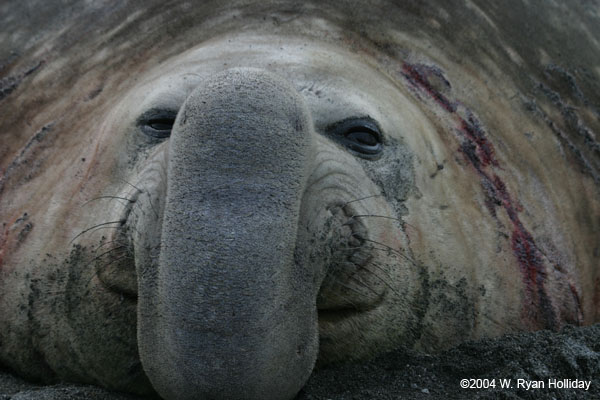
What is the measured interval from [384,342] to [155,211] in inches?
34.1

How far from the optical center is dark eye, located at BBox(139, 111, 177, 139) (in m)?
2.63

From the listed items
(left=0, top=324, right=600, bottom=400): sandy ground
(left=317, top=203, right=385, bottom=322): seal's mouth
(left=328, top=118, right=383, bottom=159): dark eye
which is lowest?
(left=0, top=324, right=600, bottom=400): sandy ground

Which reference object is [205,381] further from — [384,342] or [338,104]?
[338,104]

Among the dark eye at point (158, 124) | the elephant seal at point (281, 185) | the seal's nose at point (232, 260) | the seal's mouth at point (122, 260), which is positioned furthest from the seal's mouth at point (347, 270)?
the dark eye at point (158, 124)

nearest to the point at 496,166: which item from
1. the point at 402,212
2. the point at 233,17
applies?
the point at 402,212

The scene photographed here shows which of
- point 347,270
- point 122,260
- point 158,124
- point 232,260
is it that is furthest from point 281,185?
point 158,124

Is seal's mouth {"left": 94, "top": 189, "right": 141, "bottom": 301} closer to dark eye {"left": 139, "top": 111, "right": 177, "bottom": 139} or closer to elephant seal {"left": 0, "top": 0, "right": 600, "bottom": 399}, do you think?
elephant seal {"left": 0, "top": 0, "right": 600, "bottom": 399}

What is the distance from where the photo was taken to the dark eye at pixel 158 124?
8.62 ft

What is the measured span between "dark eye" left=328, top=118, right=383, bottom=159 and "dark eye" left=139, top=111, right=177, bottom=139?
1.72ft

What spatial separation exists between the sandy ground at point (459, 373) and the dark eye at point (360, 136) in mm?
655

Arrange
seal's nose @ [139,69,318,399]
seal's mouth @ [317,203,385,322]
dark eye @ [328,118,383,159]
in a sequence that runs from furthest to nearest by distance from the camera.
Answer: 1. dark eye @ [328,118,383,159]
2. seal's mouth @ [317,203,385,322]
3. seal's nose @ [139,69,318,399]

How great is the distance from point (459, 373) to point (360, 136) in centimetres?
81

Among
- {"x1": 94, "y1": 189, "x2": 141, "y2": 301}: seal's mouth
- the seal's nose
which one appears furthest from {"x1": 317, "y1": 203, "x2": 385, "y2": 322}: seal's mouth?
{"x1": 94, "y1": 189, "x2": 141, "y2": 301}: seal's mouth

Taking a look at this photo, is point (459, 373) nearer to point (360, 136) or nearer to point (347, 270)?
point (347, 270)
